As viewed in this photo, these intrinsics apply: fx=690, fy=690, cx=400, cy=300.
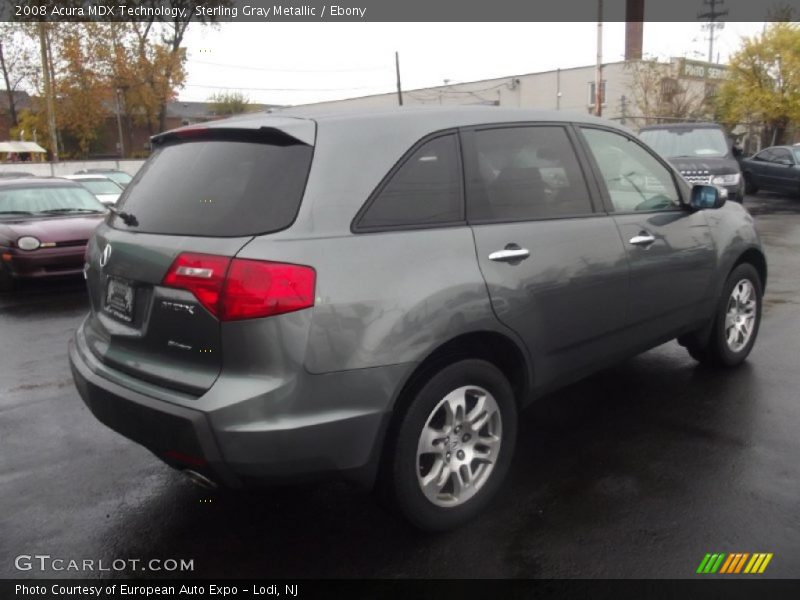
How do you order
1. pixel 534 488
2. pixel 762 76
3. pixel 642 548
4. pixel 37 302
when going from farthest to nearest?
1. pixel 762 76
2. pixel 37 302
3. pixel 534 488
4. pixel 642 548

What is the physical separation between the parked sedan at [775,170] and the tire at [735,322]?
54.3 feet

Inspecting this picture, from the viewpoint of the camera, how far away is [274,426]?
2502 mm

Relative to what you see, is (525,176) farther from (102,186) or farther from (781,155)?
(781,155)

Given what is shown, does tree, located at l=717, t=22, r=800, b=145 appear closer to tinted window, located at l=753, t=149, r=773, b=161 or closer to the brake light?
tinted window, located at l=753, t=149, r=773, b=161

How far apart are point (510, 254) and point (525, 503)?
1.19 m

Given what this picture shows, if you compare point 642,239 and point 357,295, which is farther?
point 642,239

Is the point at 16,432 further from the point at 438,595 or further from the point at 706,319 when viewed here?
the point at 706,319

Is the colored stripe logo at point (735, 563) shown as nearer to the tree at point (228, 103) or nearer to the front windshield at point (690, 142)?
the front windshield at point (690, 142)

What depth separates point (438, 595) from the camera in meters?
2.65

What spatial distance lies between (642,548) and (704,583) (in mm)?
276

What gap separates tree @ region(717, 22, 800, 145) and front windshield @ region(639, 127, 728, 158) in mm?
17696

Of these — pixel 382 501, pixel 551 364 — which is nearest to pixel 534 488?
pixel 551 364

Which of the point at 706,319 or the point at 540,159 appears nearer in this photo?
the point at 540,159

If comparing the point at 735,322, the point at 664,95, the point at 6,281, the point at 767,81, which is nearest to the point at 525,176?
the point at 735,322
